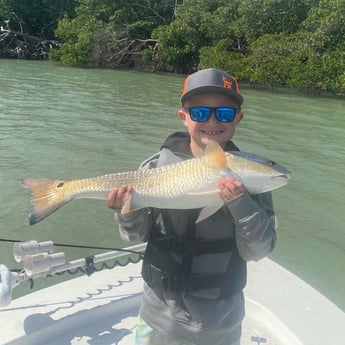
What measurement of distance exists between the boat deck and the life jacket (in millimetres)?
890

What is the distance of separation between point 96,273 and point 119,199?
4.99 ft

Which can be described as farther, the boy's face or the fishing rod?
the fishing rod

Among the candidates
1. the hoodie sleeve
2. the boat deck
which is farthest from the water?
the hoodie sleeve

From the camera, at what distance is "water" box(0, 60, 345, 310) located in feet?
19.5

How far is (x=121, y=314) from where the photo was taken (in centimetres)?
325

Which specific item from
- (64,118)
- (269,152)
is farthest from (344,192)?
(64,118)

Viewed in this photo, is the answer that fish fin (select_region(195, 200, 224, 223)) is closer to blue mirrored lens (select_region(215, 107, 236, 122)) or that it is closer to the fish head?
the fish head

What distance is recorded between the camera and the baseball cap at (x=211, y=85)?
7.30ft

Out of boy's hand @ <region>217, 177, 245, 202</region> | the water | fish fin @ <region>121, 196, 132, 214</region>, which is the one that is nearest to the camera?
boy's hand @ <region>217, 177, 245, 202</region>

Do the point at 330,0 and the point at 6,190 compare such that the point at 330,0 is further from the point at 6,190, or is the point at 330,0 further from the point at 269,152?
the point at 6,190

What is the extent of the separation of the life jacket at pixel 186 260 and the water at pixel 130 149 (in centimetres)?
275

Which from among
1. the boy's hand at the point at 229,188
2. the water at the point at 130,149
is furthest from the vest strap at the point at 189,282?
the water at the point at 130,149

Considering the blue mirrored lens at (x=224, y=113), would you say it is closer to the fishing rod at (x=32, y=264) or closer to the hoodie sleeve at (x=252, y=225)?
the hoodie sleeve at (x=252, y=225)

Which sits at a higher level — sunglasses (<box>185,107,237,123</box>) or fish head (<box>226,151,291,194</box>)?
sunglasses (<box>185,107,237,123</box>)
